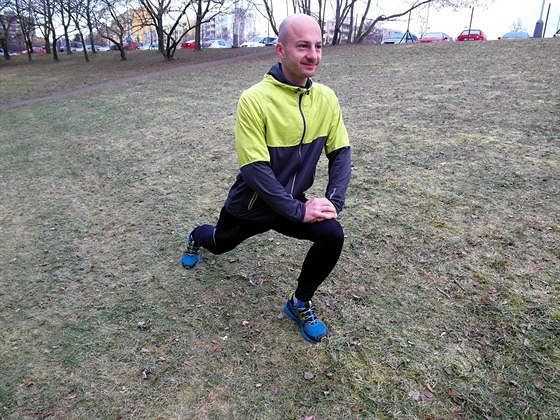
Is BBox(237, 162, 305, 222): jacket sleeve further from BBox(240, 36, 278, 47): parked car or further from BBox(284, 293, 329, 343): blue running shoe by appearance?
BBox(240, 36, 278, 47): parked car

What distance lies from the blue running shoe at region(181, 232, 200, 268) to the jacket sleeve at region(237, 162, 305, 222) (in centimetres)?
139

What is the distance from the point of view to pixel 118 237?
4.28 m

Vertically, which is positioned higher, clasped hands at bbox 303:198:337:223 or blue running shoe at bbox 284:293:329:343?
clasped hands at bbox 303:198:337:223

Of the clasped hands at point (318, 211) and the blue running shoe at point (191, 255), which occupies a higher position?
the clasped hands at point (318, 211)

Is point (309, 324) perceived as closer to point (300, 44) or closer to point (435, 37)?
point (300, 44)

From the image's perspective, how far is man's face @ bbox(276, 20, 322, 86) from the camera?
2.31 meters

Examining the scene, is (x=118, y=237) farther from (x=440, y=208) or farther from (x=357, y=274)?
(x=440, y=208)

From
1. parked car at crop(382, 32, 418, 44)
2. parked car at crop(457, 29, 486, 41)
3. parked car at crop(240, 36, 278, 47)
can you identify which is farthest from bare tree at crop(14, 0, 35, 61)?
parked car at crop(457, 29, 486, 41)

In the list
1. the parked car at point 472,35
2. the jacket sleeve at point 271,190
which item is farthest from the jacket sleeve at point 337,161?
the parked car at point 472,35

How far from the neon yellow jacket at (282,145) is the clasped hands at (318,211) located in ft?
0.12

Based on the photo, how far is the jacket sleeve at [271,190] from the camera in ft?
7.79

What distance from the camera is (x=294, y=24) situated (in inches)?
90.9

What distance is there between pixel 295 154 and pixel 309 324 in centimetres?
110

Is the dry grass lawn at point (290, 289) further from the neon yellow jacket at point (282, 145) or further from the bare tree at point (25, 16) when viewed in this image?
the bare tree at point (25, 16)
